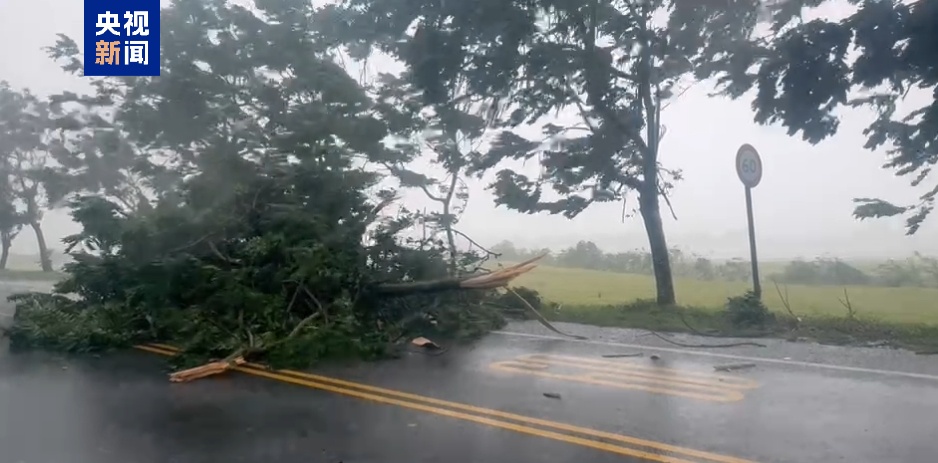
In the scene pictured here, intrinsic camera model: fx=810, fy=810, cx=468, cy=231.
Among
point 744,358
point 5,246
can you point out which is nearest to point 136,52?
point 744,358

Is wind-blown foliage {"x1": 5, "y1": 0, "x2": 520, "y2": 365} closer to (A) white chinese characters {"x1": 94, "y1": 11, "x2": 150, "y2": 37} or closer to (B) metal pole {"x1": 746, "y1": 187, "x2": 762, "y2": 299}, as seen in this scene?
(A) white chinese characters {"x1": 94, "y1": 11, "x2": 150, "y2": 37}

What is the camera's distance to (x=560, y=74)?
547 inches

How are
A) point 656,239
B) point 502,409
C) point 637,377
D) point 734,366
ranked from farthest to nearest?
point 656,239 < point 734,366 < point 637,377 < point 502,409

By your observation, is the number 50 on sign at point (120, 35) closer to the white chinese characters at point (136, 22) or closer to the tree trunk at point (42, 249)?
the white chinese characters at point (136, 22)

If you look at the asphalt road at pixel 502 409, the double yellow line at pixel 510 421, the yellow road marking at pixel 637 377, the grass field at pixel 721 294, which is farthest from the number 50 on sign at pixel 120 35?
the yellow road marking at pixel 637 377

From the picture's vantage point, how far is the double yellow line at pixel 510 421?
5.55 metres

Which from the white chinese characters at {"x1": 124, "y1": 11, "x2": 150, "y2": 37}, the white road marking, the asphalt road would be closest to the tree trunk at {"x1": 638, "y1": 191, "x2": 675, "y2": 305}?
the white road marking

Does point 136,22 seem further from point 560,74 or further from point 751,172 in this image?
point 751,172

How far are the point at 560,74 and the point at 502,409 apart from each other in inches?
321

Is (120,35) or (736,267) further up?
(120,35)

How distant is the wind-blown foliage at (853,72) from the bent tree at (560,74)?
1293mm

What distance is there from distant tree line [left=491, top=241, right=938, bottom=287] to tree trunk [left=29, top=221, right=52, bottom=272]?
11.9 meters

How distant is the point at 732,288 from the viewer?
13.7 meters

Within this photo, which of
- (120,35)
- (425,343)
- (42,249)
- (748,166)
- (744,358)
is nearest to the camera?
(744,358)
